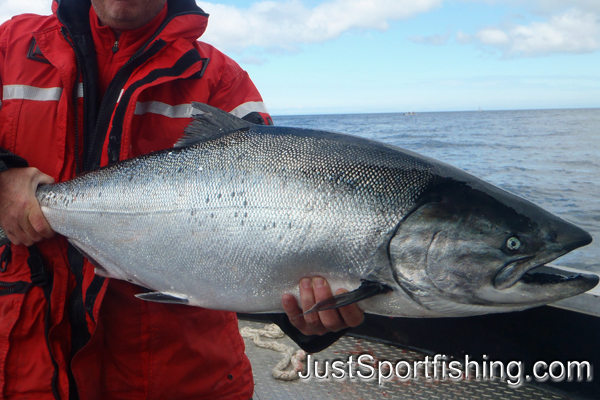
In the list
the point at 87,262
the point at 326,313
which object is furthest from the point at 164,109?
the point at 326,313

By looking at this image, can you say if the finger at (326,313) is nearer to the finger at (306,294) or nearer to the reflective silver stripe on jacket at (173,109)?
the finger at (306,294)

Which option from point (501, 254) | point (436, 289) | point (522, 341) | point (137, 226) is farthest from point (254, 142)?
point (522, 341)

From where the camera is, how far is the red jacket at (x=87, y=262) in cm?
192

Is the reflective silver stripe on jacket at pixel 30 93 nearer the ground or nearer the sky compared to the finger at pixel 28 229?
nearer the sky

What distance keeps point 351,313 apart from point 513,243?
675 millimetres

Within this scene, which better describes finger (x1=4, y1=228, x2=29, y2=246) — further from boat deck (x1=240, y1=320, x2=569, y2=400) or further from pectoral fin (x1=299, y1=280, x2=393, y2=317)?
boat deck (x1=240, y1=320, x2=569, y2=400)

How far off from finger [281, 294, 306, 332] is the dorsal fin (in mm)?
768

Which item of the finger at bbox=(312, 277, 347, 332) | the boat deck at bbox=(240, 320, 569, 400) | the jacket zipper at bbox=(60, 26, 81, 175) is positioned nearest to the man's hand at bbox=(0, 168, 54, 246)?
the jacket zipper at bbox=(60, 26, 81, 175)

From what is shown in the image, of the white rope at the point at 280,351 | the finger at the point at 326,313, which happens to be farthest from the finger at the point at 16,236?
the white rope at the point at 280,351

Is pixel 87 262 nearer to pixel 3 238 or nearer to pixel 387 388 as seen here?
pixel 3 238

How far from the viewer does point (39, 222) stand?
1946 mm

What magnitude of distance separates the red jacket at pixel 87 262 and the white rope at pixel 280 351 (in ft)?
4.97

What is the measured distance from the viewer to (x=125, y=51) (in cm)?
214

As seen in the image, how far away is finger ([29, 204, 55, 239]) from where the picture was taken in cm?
193
